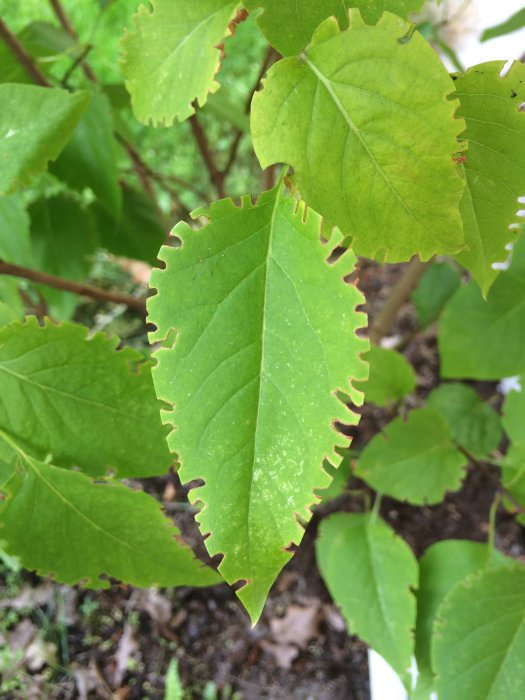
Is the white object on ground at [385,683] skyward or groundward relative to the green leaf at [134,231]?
groundward

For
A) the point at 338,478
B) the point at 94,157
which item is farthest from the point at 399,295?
the point at 94,157

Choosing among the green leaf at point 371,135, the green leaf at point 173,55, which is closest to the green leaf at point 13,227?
the green leaf at point 173,55

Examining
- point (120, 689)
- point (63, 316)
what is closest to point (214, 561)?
point (120, 689)

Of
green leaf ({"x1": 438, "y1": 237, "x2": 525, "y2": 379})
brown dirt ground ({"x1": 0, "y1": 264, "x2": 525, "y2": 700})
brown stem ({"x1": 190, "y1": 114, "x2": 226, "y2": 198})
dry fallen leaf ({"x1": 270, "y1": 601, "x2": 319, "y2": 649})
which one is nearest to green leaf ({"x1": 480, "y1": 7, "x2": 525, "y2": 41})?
green leaf ({"x1": 438, "y1": 237, "x2": 525, "y2": 379})

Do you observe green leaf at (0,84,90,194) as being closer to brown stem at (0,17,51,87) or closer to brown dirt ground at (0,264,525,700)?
brown stem at (0,17,51,87)

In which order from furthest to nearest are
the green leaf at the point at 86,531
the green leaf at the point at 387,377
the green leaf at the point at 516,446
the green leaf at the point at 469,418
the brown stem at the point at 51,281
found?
the green leaf at the point at 469,418, the green leaf at the point at 387,377, the green leaf at the point at 516,446, the brown stem at the point at 51,281, the green leaf at the point at 86,531

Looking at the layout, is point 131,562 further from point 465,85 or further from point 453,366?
point 453,366

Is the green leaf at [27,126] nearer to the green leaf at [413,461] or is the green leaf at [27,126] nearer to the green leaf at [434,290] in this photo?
the green leaf at [413,461]
